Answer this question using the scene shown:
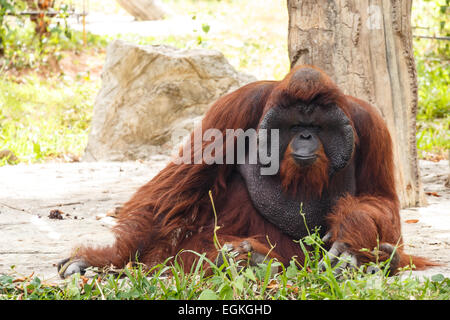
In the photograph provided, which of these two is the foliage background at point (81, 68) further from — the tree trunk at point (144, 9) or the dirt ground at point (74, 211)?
the dirt ground at point (74, 211)

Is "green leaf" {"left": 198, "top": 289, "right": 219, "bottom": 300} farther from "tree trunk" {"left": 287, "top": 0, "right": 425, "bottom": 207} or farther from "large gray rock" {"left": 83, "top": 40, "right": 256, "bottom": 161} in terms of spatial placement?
"large gray rock" {"left": 83, "top": 40, "right": 256, "bottom": 161}

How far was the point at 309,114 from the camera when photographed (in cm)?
264

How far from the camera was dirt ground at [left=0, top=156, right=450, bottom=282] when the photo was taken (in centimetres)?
317

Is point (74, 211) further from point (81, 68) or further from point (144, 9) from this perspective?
point (144, 9)

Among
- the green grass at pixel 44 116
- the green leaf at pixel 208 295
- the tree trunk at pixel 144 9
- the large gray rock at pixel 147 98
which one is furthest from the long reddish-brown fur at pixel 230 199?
the tree trunk at pixel 144 9

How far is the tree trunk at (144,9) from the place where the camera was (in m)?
11.1

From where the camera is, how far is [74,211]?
14.0 ft

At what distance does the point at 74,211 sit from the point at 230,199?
64.8 inches

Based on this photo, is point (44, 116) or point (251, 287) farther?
point (44, 116)

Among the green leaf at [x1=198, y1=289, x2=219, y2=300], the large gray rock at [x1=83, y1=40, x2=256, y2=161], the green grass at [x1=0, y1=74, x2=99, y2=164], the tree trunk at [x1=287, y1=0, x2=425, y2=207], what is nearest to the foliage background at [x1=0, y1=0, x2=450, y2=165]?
the green grass at [x1=0, y1=74, x2=99, y2=164]

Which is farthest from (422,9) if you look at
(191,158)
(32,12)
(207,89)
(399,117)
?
(191,158)

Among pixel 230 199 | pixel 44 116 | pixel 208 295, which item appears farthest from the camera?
pixel 44 116

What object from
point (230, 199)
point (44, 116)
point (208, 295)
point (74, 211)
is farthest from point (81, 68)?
point (208, 295)
